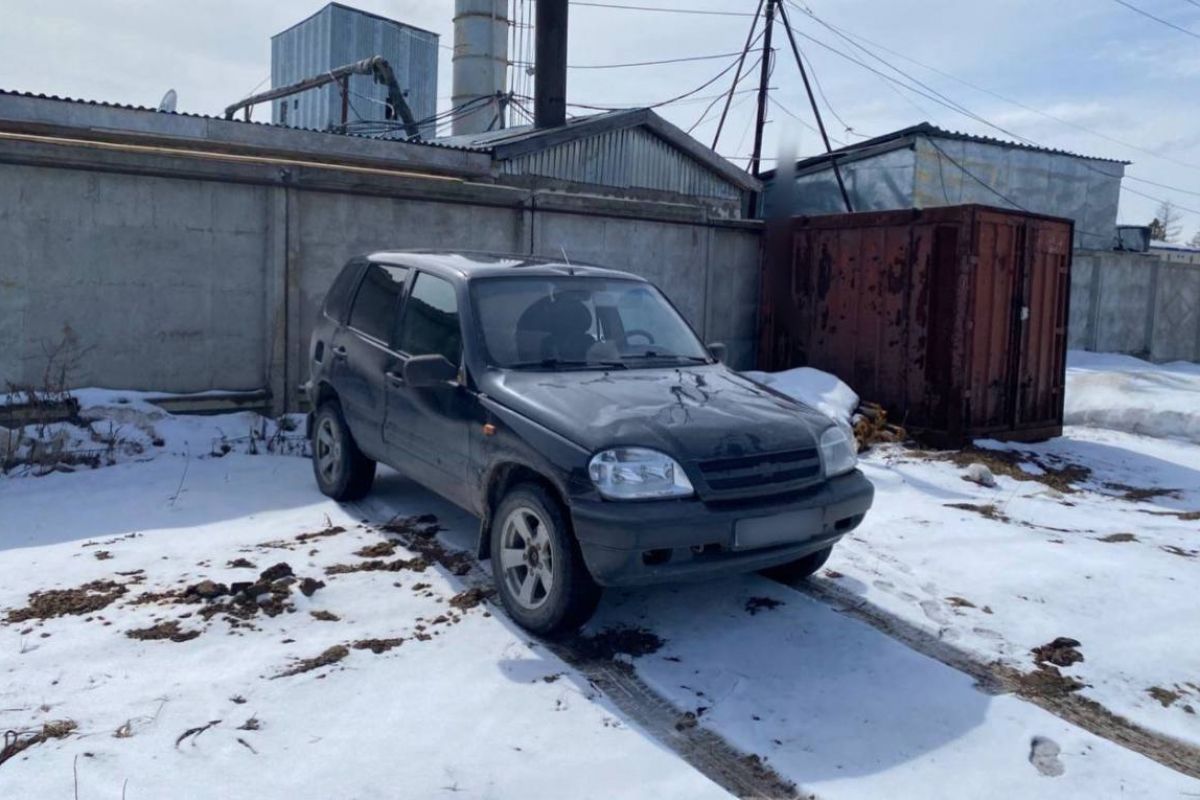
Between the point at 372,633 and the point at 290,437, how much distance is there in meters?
4.10

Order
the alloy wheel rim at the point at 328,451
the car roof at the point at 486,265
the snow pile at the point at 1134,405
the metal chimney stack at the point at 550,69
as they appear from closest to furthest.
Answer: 1. the car roof at the point at 486,265
2. the alloy wheel rim at the point at 328,451
3. the snow pile at the point at 1134,405
4. the metal chimney stack at the point at 550,69

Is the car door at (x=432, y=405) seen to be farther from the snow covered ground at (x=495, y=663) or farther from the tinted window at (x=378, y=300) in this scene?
the snow covered ground at (x=495, y=663)

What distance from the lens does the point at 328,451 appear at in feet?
21.7

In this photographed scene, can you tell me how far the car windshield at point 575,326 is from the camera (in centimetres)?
504

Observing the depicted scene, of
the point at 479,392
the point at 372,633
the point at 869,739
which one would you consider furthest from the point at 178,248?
the point at 869,739

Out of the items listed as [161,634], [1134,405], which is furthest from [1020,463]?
[161,634]

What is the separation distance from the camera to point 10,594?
4.66m

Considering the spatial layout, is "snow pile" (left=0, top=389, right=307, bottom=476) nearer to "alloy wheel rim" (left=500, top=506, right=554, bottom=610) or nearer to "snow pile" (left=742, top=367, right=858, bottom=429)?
"alloy wheel rim" (left=500, top=506, right=554, bottom=610)

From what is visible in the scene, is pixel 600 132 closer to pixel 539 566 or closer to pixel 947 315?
pixel 947 315

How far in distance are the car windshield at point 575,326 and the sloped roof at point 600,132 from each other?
9.66 meters

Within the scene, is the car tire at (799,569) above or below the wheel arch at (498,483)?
below

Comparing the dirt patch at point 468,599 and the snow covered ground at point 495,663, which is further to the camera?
the dirt patch at point 468,599

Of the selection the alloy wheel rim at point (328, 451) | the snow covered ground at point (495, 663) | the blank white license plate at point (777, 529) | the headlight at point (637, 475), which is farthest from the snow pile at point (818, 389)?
the headlight at point (637, 475)

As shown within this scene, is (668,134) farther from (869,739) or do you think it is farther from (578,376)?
(869,739)
